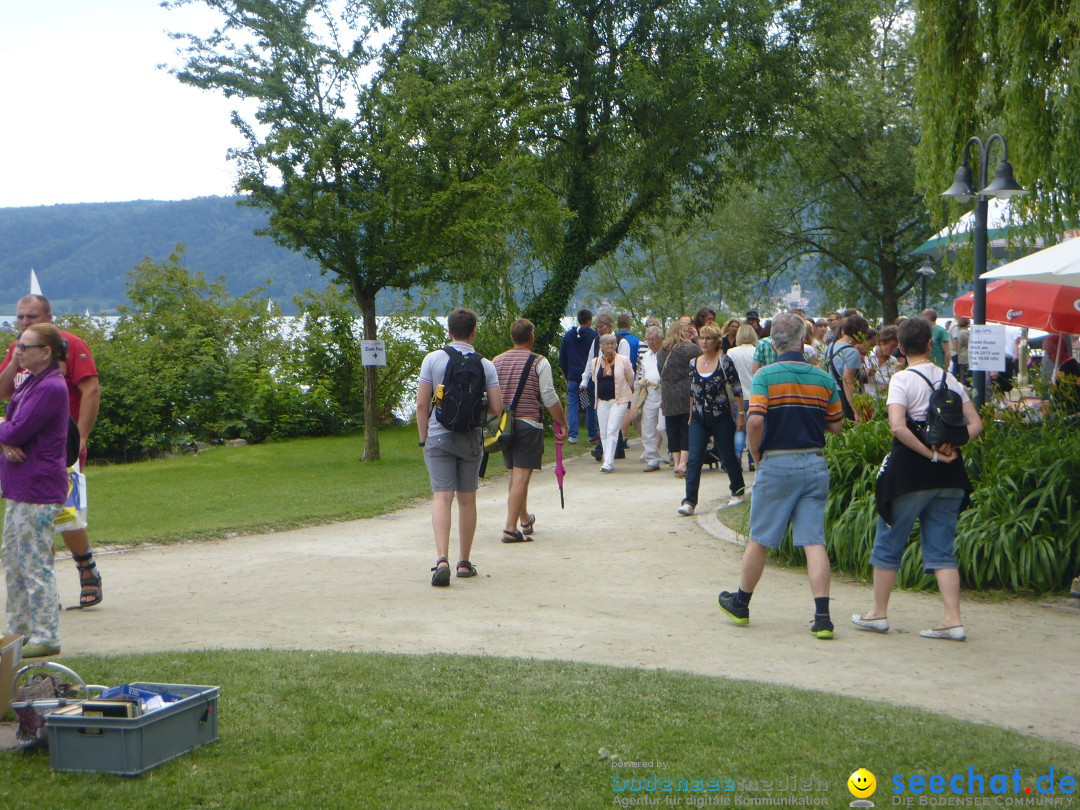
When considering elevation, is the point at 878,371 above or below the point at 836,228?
below

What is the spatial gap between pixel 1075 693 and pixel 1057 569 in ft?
7.98

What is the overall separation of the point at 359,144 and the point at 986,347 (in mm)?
8891

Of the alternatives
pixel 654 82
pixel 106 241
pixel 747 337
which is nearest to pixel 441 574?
pixel 747 337

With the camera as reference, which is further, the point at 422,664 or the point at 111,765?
the point at 422,664

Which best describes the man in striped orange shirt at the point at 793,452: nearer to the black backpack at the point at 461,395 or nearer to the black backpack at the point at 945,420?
the black backpack at the point at 945,420

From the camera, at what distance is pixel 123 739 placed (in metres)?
4.39

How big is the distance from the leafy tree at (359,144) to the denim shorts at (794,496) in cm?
919

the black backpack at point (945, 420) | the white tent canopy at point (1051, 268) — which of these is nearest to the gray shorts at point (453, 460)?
the black backpack at point (945, 420)

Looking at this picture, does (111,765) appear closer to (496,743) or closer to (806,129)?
(496,743)

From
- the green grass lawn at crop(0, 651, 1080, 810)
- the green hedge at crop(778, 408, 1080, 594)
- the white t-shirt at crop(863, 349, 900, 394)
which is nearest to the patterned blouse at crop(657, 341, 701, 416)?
the white t-shirt at crop(863, 349, 900, 394)

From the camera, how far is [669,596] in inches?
318

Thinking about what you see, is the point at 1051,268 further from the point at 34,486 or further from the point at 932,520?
the point at 34,486

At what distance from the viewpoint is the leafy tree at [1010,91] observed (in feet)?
34.1

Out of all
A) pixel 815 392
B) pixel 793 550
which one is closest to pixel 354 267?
pixel 793 550
